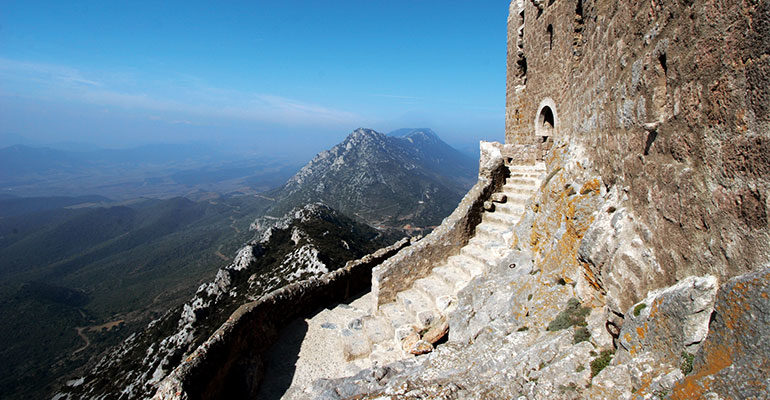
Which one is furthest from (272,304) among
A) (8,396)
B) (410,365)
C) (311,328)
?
(8,396)

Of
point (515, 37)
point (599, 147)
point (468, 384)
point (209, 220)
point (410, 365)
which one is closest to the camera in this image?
point (468, 384)

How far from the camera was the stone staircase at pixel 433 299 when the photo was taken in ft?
22.9

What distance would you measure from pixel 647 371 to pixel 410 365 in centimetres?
339

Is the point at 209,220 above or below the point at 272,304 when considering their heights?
below

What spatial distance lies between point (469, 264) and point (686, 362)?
579cm

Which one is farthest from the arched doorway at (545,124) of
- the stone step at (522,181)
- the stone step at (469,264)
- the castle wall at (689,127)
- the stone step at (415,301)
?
the castle wall at (689,127)

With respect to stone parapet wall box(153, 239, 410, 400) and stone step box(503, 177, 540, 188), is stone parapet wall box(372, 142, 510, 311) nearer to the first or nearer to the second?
stone step box(503, 177, 540, 188)

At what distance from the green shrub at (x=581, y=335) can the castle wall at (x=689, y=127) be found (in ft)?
3.33

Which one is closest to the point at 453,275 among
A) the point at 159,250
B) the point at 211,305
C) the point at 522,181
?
the point at 522,181

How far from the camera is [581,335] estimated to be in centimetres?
A: 354

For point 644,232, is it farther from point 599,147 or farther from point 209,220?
point 209,220

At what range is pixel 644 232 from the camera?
303cm

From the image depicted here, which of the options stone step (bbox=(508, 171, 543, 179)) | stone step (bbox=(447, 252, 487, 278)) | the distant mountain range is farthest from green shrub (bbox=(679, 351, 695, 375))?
the distant mountain range

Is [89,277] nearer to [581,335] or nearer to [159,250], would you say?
[159,250]
